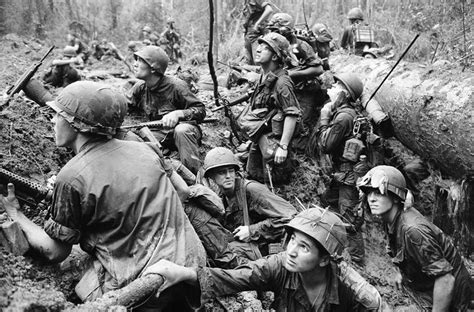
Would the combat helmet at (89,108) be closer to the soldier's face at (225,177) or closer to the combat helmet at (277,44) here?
the soldier's face at (225,177)

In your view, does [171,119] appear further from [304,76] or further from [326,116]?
[304,76]

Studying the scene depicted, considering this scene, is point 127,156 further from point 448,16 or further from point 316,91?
point 448,16

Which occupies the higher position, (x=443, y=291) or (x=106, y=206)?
(x=106, y=206)

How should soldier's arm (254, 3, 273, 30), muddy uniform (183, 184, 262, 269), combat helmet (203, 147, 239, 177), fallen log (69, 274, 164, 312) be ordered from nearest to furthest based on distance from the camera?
fallen log (69, 274, 164, 312) < muddy uniform (183, 184, 262, 269) < combat helmet (203, 147, 239, 177) < soldier's arm (254, 3, 273, 30)

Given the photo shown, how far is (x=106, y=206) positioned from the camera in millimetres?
3000

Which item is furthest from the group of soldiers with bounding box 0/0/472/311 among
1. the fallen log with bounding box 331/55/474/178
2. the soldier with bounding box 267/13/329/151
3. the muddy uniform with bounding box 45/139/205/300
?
the soldier with bounding box 267/13/329/151

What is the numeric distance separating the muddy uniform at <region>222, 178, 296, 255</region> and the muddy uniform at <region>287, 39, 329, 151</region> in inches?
117

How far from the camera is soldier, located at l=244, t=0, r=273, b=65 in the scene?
10211 mm

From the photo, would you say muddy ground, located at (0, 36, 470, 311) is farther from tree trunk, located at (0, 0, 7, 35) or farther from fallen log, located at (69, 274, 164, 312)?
tree trunk, located at (0, 0, 7, 35)

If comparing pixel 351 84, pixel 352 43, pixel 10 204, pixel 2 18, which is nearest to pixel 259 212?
pixel 10 204

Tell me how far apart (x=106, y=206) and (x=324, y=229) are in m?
1.64

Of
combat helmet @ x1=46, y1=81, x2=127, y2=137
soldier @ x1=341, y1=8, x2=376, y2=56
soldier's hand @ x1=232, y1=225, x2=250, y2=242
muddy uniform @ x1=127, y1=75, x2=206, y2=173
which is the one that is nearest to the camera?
combat helmet @ x1=46, y1=81, x2=127, y2=137

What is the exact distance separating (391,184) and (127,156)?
2.88 meters

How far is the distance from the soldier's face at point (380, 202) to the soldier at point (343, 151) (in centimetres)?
177
